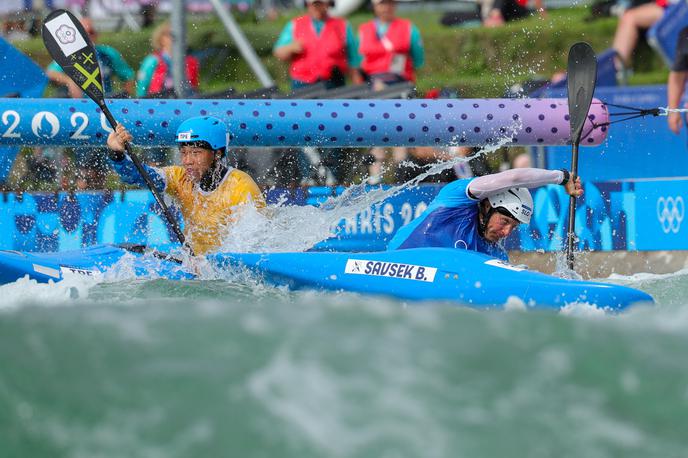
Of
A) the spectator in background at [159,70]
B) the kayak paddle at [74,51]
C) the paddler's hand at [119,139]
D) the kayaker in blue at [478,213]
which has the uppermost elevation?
the kayak paddle at [74,51]

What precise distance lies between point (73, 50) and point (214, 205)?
65.0 inches

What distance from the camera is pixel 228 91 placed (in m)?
10.9

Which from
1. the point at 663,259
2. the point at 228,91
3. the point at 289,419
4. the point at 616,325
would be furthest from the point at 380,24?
the point at 289,419

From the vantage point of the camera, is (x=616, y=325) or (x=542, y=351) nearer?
(x=542, y=351)

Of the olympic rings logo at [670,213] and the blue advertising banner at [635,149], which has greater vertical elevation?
the blue advertising banner at [635,149]

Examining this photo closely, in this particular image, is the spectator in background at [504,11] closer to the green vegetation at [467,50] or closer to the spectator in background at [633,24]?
the green vegetation at [467,50]

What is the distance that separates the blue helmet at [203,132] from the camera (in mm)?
8344

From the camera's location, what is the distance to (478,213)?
26.8ft

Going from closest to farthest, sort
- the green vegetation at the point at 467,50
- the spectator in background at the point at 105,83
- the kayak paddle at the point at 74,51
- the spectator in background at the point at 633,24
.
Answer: the kayak paddle at the point at 74,51 → the spectator in background at the point at 105,83 → the spectator in background at the point at 633,24 → the green vegetation at the point at 467,50

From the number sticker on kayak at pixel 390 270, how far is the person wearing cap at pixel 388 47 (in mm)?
3930

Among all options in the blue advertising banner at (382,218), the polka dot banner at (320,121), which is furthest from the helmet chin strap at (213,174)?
the blue advertising banner at (382,218)

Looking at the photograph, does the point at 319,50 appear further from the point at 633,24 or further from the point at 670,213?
the point at 633,24

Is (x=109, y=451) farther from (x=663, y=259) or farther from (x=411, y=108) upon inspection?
(x=663, y=259)

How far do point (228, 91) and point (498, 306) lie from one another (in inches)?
171
